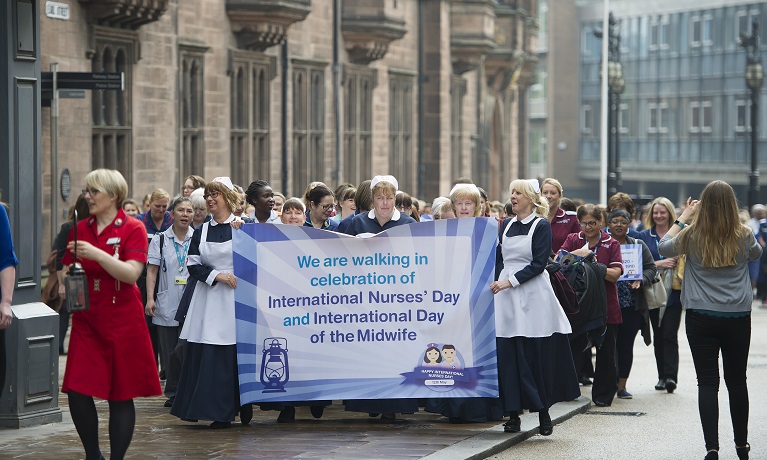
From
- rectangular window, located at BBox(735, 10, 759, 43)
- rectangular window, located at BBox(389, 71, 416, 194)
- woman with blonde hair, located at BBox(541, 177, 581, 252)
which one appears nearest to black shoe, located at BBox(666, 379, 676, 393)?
woman with blonde hair, located at BBox(541, 177, 581, 252)

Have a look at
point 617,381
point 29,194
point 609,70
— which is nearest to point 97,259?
point 29,194

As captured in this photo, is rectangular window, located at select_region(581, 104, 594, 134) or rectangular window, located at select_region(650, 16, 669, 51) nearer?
rectangular window, located at select_region(650, 16, 669, 51)

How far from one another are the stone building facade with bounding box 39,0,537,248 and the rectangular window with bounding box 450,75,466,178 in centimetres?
5

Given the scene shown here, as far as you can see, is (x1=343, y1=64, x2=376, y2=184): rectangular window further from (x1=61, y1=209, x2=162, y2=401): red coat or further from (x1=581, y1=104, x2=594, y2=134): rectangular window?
(x1=581, y1=104, x2=594, y2=134): rectangular window

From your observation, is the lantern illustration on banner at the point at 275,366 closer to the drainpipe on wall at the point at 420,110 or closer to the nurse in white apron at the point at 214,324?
the nurse in white apron at the point at 214,324

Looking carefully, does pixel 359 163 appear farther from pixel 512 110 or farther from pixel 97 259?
pixel 97 259

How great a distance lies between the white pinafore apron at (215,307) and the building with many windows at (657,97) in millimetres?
50906

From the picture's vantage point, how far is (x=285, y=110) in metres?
29.5

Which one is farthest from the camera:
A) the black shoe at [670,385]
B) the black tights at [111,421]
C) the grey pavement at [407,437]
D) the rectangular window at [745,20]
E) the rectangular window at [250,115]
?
the rectangular window at [745,20]

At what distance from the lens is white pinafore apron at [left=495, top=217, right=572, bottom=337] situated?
11.5 meters

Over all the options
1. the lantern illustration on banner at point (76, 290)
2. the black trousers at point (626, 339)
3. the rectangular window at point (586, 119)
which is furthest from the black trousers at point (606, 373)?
the rectangular window at point (586, 119)

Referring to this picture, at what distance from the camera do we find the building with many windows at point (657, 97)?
219ft

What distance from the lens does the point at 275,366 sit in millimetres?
11461

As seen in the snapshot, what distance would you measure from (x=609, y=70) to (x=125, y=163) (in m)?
17.5
